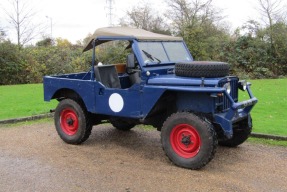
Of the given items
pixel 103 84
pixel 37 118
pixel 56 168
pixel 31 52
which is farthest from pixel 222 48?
pixel 56 168

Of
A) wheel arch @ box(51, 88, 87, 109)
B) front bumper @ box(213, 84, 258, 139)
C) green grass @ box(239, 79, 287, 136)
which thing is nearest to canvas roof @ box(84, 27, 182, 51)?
wheel arch @ box(51, 88, 87, 109)

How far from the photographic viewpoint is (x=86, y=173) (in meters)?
5.34

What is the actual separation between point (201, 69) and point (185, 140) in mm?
1079

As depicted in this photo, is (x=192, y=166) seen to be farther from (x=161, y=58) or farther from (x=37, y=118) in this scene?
(x=37, y=118)

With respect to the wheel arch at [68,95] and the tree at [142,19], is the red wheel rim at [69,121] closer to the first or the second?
the wheel arch at [68,95]

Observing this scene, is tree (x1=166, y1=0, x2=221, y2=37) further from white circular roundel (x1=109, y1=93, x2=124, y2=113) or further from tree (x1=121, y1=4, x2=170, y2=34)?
white circular roundel (x1=109, y1=93, x2=124, y2=113)

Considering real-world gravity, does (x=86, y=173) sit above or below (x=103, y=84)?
below

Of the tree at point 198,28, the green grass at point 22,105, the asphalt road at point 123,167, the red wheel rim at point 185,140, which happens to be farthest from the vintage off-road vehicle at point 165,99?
the tree at point 198,28

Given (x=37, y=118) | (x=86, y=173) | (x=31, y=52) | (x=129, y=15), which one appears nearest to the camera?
(x=86, y=173)

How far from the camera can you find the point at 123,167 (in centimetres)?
562

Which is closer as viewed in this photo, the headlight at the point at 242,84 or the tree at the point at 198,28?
the headlight at the point at 242,84

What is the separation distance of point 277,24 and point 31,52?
46.0ft

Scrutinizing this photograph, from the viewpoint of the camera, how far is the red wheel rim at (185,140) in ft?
18.0

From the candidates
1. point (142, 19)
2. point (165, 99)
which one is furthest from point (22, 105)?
point (142, 19)
